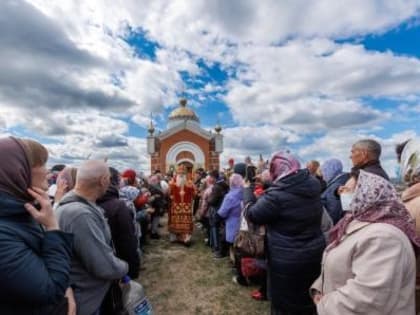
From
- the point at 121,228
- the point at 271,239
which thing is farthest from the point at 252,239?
the point at 121,228

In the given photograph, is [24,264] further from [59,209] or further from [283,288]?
[283,288]

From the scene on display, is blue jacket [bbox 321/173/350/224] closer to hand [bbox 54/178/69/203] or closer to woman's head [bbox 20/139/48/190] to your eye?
hand [bbox 54/178/69/203]

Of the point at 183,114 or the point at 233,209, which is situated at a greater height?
the point at 183,114

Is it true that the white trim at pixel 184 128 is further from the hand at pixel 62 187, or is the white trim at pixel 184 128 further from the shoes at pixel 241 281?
the hand at pixel 62 187

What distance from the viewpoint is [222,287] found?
4762 millimetres

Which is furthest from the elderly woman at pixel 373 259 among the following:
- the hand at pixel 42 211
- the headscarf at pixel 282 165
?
the hand at pixel 42 211

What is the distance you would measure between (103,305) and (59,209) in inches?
34.0

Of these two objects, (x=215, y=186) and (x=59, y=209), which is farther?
(x=215, y=186)

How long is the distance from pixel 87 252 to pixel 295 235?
1.80 metres

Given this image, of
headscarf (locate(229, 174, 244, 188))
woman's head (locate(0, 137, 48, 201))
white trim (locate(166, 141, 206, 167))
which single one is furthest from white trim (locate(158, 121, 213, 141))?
woman's head (locate(0, 137, 48, 201))

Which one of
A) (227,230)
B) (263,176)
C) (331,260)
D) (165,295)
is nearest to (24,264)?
(331,260)

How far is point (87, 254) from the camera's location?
6.45ft

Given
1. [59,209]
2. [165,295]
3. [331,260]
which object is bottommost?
[165,295]

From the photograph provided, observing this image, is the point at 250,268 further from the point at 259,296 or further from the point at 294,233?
the point at 294,233
